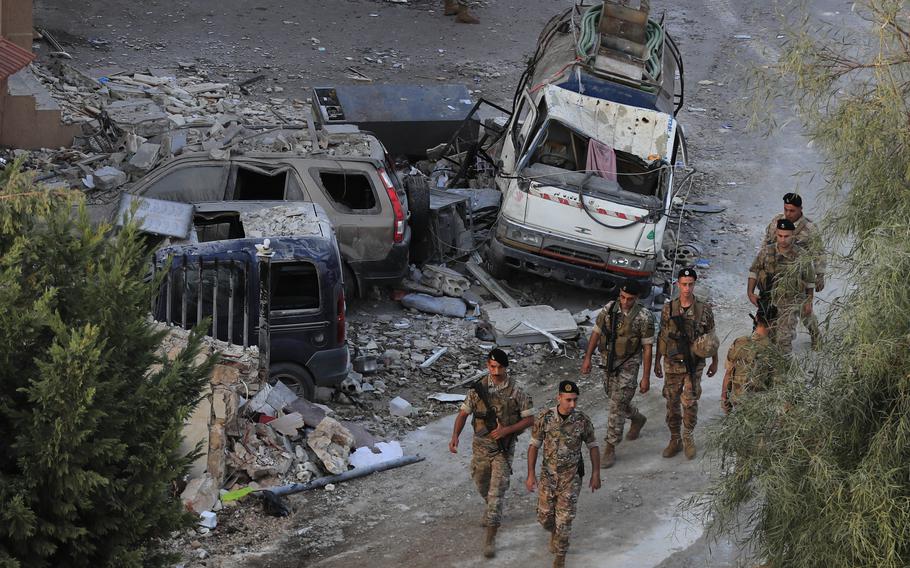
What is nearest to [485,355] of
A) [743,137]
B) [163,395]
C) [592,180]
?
[592,180]

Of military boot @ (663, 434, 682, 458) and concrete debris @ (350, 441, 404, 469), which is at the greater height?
military boot @ (663, 434, 682, 458)

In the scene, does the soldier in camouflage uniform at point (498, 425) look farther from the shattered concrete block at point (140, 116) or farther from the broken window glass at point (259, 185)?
the shattered concrete block at point (140, 116)

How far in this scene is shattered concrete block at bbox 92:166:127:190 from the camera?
1291 centimetres

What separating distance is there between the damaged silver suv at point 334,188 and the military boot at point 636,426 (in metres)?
3.57

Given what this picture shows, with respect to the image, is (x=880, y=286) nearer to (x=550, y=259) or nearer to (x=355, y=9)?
(x=550, y=259)

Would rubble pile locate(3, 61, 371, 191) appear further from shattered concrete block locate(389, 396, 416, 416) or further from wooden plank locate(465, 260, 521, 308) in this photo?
shattered concrete block locate(389, 396, 416, 416)

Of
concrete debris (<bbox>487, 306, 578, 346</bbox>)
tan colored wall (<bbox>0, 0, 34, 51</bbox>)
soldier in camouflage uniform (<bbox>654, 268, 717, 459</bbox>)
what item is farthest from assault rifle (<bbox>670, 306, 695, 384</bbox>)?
tan colored wall (<bbox>0, 0, 34, 51</bbox>)

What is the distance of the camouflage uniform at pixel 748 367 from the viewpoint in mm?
7664

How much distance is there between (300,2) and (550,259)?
12.8 meters

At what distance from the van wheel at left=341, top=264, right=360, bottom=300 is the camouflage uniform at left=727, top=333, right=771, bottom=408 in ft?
15.3

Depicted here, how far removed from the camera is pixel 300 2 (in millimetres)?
23672

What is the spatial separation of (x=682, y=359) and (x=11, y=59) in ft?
21.2

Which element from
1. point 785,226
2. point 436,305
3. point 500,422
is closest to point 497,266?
point 436,305

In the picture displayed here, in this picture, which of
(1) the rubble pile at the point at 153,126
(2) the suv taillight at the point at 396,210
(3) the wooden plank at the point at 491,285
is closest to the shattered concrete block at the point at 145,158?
(1) the rubble pile at the point at 153,126
